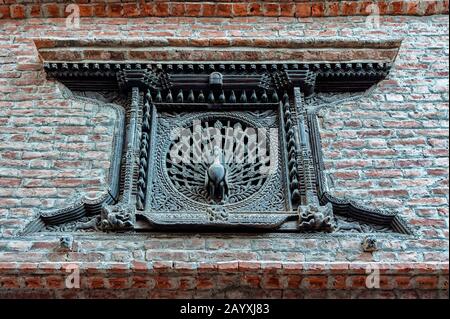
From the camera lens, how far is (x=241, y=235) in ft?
13.8

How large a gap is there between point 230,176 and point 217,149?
25 cm

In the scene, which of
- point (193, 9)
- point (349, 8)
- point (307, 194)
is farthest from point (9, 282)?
point (349, 8)

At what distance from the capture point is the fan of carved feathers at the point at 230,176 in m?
4.59

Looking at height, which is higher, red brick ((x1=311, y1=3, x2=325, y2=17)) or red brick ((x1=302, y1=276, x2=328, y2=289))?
red brick ((x1=311, y1=3, x2=325, y2=17))

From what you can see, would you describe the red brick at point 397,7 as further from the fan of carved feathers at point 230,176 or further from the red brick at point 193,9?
the fan of carved feathers at point 230,176

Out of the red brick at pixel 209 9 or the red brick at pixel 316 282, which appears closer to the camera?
the red brick at pixel 316 282

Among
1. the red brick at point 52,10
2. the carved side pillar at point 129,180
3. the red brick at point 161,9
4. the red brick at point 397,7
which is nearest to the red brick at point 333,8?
the red brick at point 397,7

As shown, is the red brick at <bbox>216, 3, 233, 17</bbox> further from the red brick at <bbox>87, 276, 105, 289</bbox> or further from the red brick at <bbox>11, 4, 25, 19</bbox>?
the red brick at <bbox>87, 276, 105, 289</bbox>

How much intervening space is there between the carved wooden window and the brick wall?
12cm

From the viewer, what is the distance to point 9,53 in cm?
563

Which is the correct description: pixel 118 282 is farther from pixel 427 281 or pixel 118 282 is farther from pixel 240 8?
pixel 240 8

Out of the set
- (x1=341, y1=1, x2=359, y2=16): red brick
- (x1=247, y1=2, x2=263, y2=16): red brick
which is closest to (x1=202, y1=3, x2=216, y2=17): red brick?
(x1=247, y1=2, x2=263, y2=16): red brick

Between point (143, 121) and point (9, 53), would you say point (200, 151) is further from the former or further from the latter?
point (9, 53)

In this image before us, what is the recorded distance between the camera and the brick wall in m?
3.78
